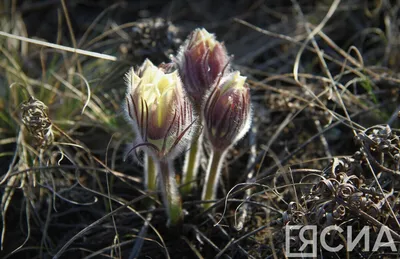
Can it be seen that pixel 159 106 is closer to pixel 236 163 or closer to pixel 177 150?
pixel 177 150

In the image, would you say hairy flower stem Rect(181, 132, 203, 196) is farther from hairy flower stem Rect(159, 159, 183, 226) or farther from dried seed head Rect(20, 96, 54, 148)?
dried seed head Rect(20, 96, 54, 148)

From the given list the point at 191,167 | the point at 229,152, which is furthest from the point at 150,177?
the point at 229,152

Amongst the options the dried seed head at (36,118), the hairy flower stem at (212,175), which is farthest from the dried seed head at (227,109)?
the dried seed head at (36,118)

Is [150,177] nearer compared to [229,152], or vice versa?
[150,177]

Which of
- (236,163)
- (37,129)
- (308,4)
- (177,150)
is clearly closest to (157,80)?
(177,150)

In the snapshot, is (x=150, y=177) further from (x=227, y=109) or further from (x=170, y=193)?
(x=227, y=109)

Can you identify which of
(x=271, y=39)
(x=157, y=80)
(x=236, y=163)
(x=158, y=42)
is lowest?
(x=236, y=163)
